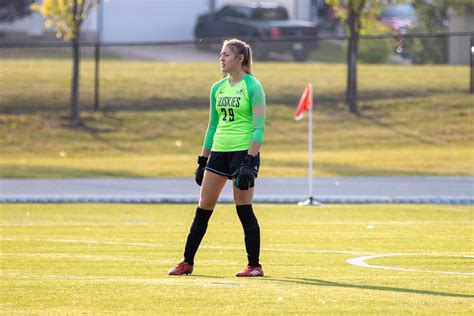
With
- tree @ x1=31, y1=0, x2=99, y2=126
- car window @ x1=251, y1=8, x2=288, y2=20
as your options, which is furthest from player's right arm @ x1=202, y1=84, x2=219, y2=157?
car window @ x1=251, y1=8, x2=288, y2=20

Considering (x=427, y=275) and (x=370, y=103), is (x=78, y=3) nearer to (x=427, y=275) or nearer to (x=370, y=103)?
(x=370, y=103)

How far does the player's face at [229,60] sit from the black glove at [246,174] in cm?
80

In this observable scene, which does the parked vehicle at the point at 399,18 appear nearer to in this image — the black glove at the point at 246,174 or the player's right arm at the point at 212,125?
the player's right arm at the point at 212,125

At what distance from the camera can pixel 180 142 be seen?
3275cm

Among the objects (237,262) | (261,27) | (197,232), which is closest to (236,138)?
(197,232)

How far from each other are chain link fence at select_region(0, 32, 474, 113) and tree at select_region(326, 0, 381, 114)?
0.76 meters

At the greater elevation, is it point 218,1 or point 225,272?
point 218,1

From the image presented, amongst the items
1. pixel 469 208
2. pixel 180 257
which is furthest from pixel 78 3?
pixel 180 257

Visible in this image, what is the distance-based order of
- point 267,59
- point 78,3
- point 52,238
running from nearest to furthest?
point 52,238
point 78,3
point 267,59

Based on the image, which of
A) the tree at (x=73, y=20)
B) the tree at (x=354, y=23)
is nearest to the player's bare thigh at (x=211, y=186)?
the tree at (x=73, y=20)

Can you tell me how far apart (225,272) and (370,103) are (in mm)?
25460

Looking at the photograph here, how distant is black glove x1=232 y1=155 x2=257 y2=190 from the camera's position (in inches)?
412

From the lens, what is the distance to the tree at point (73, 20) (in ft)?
109

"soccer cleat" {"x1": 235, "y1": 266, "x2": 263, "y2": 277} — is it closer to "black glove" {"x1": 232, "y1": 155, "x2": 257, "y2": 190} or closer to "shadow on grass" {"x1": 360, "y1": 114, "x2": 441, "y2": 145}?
"black glove" {"x1": 232, "y1": 155, "x2": 257, "y2": 190}
